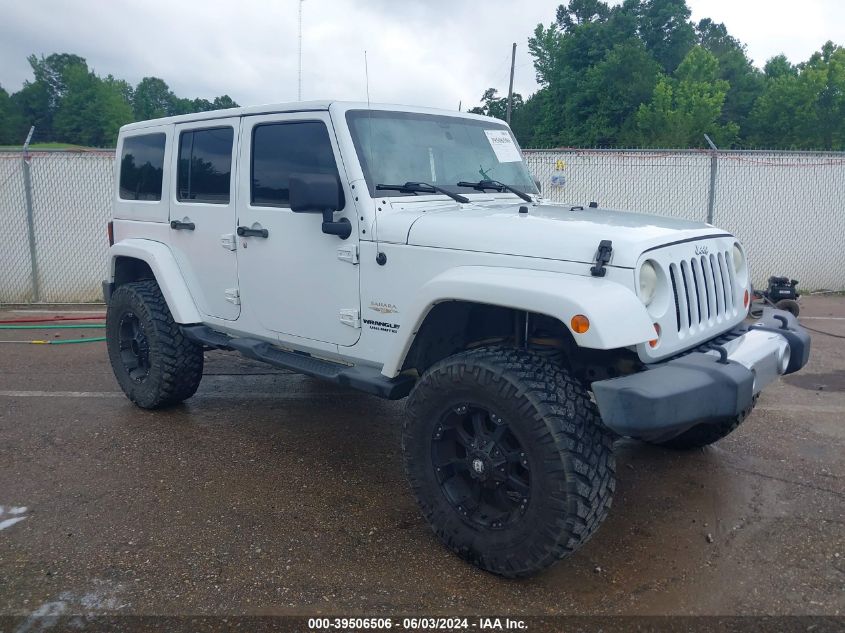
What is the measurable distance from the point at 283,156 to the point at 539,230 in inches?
70.7

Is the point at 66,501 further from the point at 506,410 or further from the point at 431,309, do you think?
the point at 506,410

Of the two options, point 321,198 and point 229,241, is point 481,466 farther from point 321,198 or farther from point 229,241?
point 229,241

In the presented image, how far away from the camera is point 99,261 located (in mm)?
10047

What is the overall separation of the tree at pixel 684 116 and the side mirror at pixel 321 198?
40.4 meters

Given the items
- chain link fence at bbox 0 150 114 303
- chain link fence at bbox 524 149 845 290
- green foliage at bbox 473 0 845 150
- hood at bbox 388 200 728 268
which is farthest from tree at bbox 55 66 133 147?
hood at bbox 388 200 728 268

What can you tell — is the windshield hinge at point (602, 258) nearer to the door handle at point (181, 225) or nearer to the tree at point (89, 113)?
the door handle at point (181, 225)

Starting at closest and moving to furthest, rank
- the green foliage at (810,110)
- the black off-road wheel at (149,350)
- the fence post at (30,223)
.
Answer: the black off-road wheel at (149,350), the fence post at (30,223), the green foliage at (810,110)

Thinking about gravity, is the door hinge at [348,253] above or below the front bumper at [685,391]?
above

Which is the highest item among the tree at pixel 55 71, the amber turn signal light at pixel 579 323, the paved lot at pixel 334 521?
the tree at pixel 55 71

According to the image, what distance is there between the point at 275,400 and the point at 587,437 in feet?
11.3

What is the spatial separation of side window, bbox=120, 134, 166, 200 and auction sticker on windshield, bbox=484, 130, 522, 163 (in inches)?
96.3

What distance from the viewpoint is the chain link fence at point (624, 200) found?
388 inches

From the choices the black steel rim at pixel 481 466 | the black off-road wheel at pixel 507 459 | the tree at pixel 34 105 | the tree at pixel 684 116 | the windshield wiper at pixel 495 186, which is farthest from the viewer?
the tree at pixel 34 105

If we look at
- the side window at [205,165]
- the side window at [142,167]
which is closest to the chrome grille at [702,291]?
the side window at [205,165]
